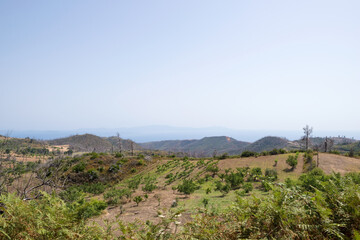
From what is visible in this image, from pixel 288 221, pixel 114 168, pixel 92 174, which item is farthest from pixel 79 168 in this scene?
pixel 288 221

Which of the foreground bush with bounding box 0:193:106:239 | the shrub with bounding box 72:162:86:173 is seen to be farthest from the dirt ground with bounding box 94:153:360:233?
the shrub with bounding box 72:162:86:173

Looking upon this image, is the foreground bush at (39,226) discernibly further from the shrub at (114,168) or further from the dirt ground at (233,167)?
the shrub at (114,168)

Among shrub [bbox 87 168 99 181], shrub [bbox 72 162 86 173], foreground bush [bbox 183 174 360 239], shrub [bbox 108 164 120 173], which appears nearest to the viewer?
foreground bush [bbox 183 174 360 239]

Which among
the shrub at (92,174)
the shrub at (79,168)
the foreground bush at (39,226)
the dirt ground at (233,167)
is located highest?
the foreground bush at (39,226)

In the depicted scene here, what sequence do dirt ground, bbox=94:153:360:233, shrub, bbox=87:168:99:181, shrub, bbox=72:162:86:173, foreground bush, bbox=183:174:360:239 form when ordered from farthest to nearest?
shrub, bbox=72:162:86:173 < shrub, bbox=87:168:99:181 < dirt ground, bbox=94:153:360:233 < foreground bush, bbox=183:174:360:239

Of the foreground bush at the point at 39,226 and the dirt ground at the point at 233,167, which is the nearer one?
the foreground bush at the point at 39,226

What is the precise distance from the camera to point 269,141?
548ft

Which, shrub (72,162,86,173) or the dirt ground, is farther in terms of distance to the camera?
shrub (72,162,86,173)

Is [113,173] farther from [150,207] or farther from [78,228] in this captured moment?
[78,228]

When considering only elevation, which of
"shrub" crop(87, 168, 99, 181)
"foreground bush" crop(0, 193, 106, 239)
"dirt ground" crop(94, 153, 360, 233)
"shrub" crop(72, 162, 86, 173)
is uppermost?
"foreground bush" crop(0, 193, 106, 239)

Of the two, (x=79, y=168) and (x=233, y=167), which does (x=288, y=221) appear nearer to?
(x=233, y=167)

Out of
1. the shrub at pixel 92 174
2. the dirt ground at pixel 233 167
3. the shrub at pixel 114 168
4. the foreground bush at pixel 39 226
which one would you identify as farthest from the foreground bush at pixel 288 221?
the shrub at pixel 114 168

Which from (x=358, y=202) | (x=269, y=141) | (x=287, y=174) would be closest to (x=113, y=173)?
(x=287, y=174)

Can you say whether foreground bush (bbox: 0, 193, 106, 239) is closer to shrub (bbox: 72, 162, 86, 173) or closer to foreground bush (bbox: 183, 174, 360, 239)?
foreground bush (bbox: 183, 174, 360, 239)
